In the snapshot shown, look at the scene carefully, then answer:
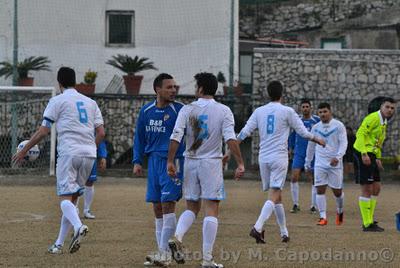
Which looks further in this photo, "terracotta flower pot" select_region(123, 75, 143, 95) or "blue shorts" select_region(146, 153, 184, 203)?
"terracotta flower pot" select_region(123, 75, 143, 95)

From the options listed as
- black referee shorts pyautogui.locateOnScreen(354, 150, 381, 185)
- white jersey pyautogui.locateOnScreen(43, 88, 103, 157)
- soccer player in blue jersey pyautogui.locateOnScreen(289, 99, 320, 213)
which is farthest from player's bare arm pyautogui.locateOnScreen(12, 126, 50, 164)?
soccer player in blue jersey pyautogui.locateOnScreen(289, 99, 320, 213)

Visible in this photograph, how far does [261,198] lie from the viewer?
23688 mm

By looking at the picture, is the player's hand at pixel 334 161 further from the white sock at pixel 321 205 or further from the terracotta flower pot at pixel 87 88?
the terracotta flower pot at pixel 87 88

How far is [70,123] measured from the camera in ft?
39.9

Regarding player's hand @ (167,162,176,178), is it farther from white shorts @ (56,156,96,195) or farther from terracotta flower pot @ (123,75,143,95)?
terracotta flower pot @ (123,75,143,95)

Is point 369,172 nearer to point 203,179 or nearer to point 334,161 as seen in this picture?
point 334,161

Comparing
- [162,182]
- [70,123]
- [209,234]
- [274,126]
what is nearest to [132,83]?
[274,126]

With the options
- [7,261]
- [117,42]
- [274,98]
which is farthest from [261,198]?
[117,42]

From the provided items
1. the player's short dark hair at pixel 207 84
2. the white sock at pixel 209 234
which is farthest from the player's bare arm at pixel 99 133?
the white sock at pixel 209 234

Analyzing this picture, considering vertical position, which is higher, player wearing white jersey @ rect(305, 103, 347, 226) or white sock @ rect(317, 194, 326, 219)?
player wearing white jersey @ rect(305, 103, 347, 226)

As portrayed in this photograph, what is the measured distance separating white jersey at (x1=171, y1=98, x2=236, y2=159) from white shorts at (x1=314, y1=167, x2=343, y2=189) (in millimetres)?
7032

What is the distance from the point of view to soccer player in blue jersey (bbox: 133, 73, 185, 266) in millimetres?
11312

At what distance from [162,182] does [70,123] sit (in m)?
1.49

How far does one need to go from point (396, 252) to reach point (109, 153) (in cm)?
2145
